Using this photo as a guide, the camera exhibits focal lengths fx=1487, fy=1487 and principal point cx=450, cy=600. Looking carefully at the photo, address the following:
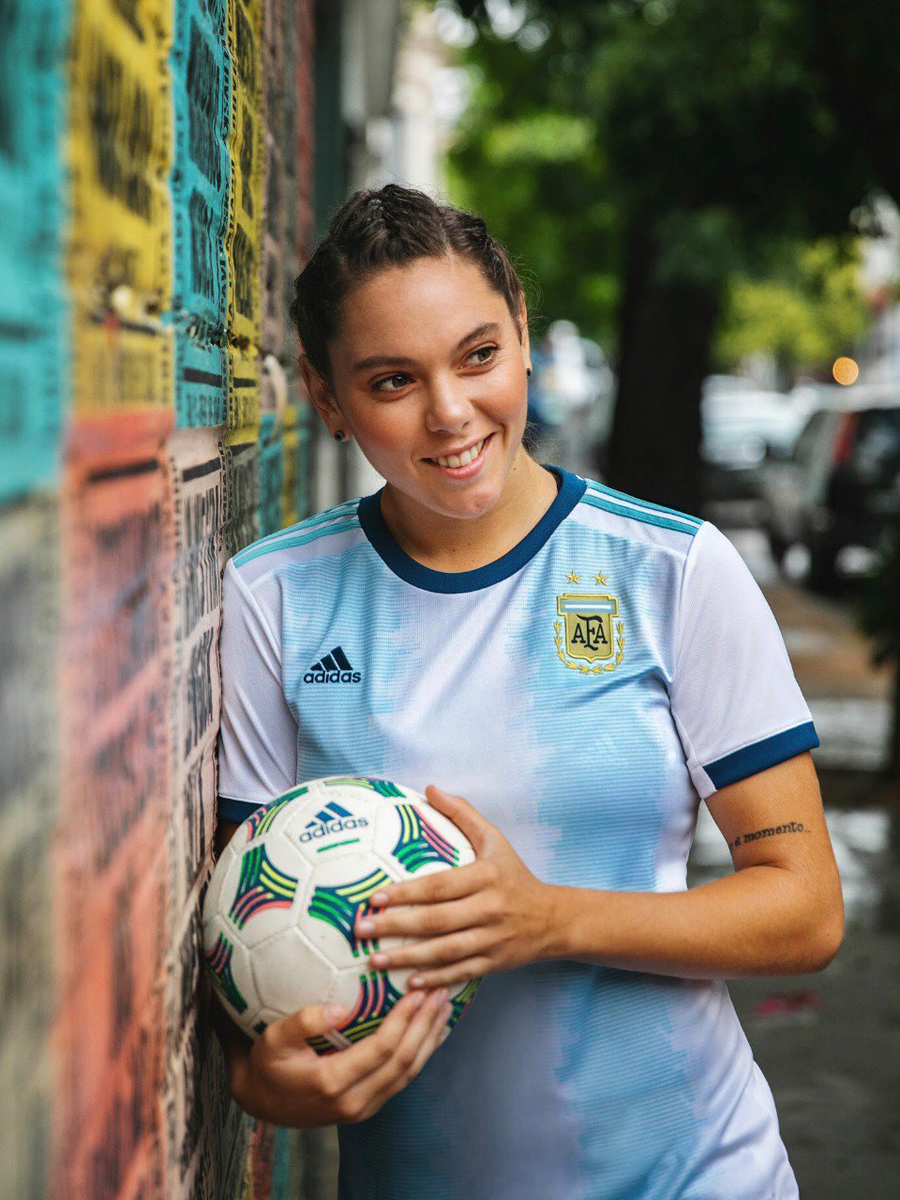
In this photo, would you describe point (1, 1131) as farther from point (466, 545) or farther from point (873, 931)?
point (873, 931)

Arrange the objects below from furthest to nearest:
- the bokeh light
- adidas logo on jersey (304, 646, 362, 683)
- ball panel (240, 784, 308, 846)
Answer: the bokeh light
adidas logo on jersey (304, 646, 362, 683)
ball panel (240, 784, 308, 846)

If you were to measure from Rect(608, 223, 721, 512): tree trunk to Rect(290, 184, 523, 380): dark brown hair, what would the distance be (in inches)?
409

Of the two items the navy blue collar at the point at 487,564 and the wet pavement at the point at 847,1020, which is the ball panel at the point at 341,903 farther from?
the wet pavement at the point at 847,1020

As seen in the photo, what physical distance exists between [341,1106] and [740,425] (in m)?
24.3

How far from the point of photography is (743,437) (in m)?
24.8

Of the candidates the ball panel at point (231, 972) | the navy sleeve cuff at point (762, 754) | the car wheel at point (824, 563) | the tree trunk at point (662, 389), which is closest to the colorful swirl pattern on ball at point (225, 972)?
the ball panel at point (231, 972)

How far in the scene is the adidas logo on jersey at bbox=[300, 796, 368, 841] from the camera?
1.84 m

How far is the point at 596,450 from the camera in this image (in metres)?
24.8

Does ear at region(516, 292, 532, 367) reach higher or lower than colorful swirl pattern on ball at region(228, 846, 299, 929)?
higher

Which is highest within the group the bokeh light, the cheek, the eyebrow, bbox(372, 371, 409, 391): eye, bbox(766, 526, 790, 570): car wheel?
the bokeh light

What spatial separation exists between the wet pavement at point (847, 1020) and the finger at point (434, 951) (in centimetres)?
309

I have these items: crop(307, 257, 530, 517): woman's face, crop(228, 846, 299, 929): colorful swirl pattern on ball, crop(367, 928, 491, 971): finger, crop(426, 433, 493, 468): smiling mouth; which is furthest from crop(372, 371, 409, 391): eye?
crop(367, 928, 491, 971): finger

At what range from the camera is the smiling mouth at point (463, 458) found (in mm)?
2057

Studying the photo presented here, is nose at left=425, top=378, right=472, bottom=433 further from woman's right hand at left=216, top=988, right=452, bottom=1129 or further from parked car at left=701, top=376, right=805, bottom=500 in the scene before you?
parked car at left=701, top=376, right=805, bottom=500
